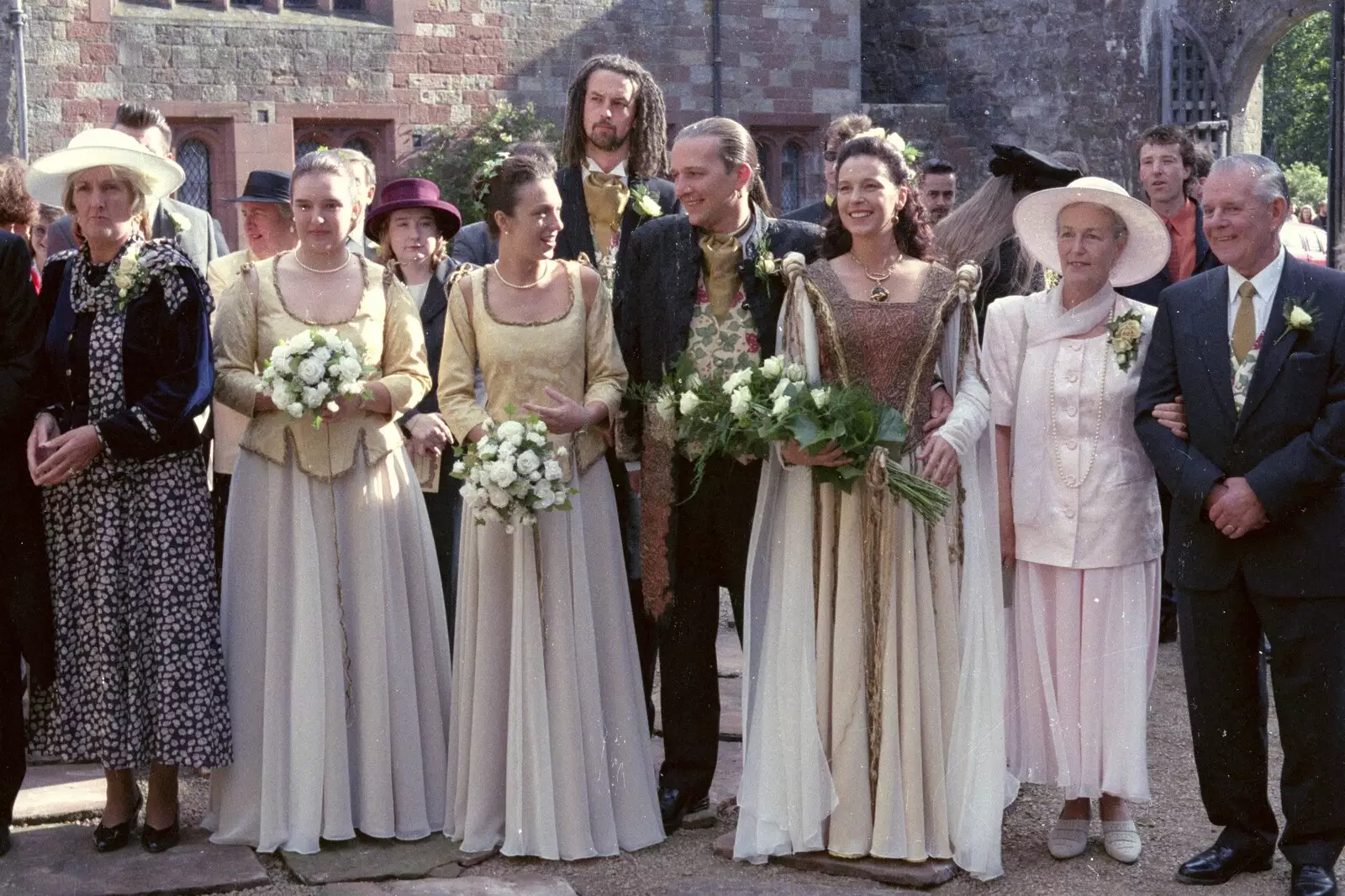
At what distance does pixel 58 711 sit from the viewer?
5.29 metres

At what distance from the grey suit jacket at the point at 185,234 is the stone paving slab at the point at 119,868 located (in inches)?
91.5

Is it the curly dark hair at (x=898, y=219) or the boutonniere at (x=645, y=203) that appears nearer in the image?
the curly dark hair at (x=898, y=219)

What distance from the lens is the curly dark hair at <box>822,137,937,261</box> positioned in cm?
518

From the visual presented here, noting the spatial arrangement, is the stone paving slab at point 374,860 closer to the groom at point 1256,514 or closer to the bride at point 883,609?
the bride at point 883,609

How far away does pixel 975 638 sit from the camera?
516 cm

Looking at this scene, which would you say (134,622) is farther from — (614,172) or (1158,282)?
(1158,282)

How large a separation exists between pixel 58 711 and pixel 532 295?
195 cm

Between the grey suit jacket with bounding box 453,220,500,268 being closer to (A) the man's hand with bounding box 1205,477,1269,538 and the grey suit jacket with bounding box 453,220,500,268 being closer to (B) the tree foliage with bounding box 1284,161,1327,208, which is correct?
(A) the man's hand with bounding box 1205,477,1269,538

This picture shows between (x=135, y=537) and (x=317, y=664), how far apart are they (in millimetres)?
682

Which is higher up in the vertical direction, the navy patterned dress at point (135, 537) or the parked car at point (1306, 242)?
the parked car at point (1306, 242)

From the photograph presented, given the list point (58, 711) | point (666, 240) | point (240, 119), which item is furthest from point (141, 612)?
point (240, 119)

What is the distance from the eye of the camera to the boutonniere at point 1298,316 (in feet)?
16.0

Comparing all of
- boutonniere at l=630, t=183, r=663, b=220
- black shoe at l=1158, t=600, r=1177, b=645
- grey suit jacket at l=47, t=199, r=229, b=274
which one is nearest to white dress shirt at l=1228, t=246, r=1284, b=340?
boutonniere at l=630, t=183, r=663, b=220

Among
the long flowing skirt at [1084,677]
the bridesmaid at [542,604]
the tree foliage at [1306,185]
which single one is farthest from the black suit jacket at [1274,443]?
the tree foliage at [1306,185]
